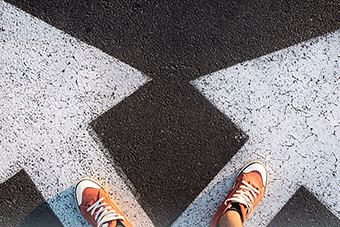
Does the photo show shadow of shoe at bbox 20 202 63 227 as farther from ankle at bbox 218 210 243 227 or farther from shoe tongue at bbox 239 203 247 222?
shoe tongue at bbox 239 203 247 222

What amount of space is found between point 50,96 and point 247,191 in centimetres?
198

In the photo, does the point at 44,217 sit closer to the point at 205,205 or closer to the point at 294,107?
the point at 205,205

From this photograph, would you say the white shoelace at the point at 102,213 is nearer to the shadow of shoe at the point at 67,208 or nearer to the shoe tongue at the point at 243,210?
the shadow of shoe at the point at 67,208

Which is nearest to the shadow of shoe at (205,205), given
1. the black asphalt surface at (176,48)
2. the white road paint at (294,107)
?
the black asphalt surface at (176,48)

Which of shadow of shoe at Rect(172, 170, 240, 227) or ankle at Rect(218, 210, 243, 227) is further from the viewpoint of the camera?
shadow of shoe at Rect(172, 170, 240, 227)

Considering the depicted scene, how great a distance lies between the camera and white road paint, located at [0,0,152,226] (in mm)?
2096

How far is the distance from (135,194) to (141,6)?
172 centimetres

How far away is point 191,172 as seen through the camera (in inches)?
84.1

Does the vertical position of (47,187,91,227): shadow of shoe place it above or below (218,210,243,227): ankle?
above

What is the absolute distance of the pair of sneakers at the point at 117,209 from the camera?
2.08m

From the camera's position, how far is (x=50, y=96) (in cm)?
210

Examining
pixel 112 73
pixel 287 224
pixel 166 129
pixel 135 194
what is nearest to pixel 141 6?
pixel 112 73

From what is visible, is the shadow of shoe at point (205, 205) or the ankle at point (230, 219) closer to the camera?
the ankle at point (230, 219)

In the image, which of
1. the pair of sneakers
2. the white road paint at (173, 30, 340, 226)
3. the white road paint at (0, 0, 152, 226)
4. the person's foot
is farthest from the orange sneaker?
the white road paint at (0, 0, 152, 226)
